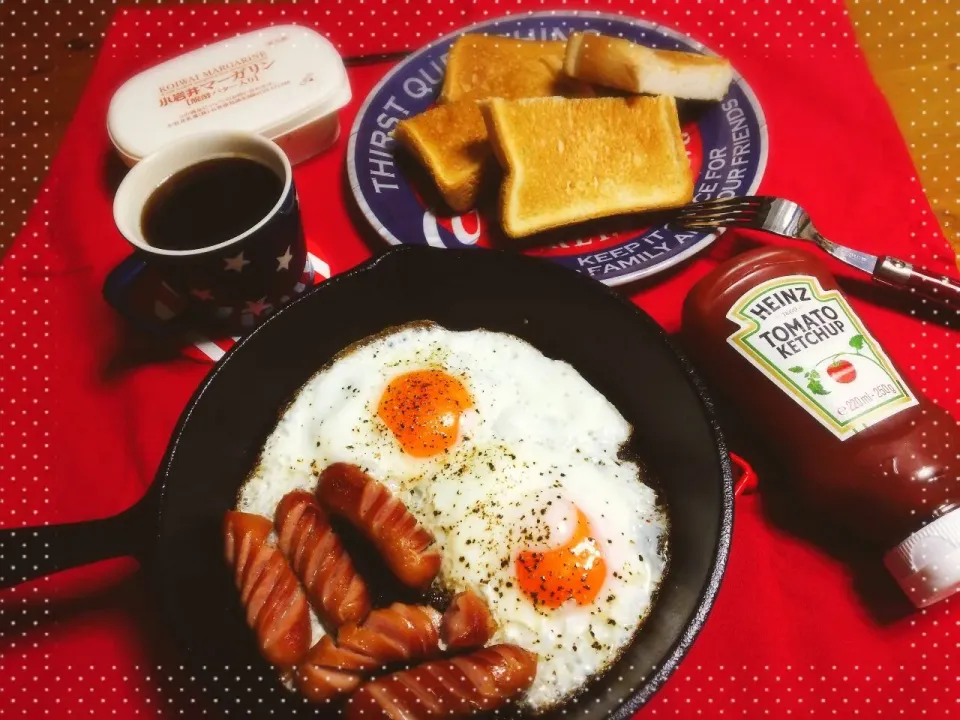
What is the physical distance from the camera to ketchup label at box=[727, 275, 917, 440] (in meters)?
1.12

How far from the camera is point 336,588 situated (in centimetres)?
109

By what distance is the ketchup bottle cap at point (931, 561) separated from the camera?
1023 millimetres

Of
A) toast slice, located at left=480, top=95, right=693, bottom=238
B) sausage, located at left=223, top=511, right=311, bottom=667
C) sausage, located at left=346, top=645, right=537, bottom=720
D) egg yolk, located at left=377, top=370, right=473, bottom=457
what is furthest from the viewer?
toast slice, located at left=480, top=95, right=693, bottom=238

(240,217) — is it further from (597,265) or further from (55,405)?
(597,265)

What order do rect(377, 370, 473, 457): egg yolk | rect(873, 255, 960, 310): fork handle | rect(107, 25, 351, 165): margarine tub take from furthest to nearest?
rect(107, 25, 351, 165): margarine tub → rect(873, 255, 960, 310): fork handle → rect(377, 370, 473, 457): egg yolk

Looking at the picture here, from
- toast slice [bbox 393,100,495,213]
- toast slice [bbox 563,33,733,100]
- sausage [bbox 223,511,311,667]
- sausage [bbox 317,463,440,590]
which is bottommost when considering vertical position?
sausage [bbox 223,511,311,667]

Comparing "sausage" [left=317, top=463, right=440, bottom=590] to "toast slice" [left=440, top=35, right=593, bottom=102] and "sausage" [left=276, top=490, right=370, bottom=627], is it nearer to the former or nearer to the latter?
"sausage" [left=276, top=490, right=370, bottom=627]

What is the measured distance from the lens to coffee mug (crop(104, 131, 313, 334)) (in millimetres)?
1240

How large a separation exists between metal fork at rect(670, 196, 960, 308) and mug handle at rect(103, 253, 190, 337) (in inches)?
41.7

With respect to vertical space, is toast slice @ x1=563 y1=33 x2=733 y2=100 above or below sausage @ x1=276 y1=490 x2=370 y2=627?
above

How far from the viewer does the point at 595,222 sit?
1577 millimetres

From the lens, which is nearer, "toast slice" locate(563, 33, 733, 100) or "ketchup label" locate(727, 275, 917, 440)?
"ketchup label" locate(727, 275, 917, 440)

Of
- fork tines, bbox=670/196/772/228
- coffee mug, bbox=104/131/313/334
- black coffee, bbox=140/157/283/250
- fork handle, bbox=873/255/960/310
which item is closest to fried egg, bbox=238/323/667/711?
coffee mug, bbox=104/131/313/334

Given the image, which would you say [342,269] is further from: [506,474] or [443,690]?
[443,690]
